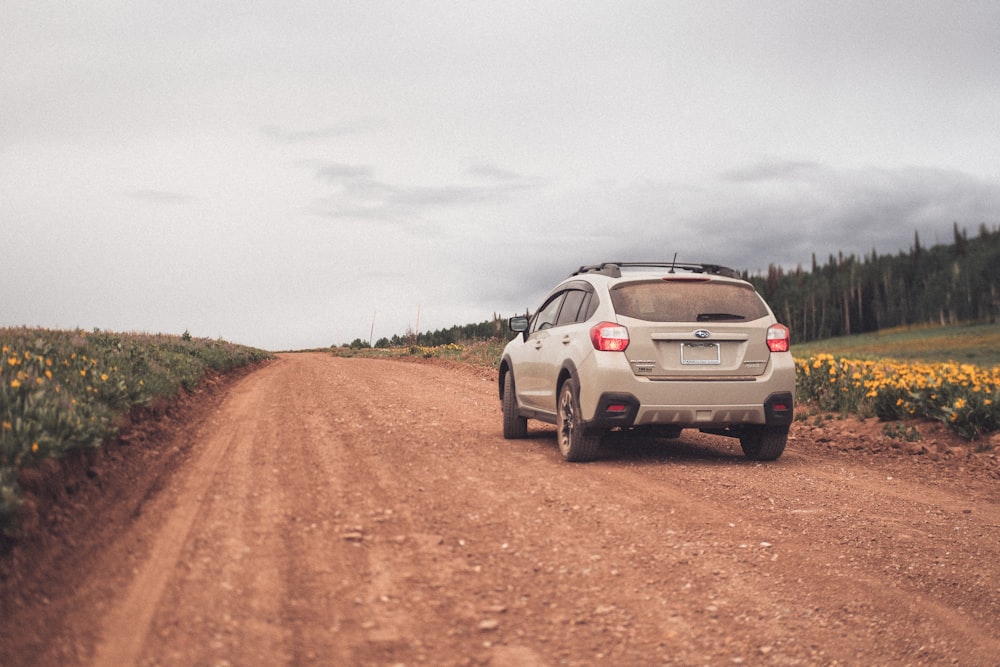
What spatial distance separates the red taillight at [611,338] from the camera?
7.84 metres

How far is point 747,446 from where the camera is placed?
28.8 ft

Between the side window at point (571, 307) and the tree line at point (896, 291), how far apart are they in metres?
93.7

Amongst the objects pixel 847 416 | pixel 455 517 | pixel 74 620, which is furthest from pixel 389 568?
pixel 847 416

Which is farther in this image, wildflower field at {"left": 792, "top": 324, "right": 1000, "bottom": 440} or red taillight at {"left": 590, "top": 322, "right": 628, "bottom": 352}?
wildflower field at {"left": 792, "top": 324, "right": 1000, "bottom": 440}

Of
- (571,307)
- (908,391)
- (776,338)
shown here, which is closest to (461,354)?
(908,391)

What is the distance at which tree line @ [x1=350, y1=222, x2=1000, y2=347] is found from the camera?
106 meters

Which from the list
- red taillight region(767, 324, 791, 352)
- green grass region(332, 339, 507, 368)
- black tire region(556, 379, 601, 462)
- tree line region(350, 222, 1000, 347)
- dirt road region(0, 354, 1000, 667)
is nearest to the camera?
dirt road region(0, 354, 1000, 667)

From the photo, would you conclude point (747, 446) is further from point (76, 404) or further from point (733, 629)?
point (76, 404)

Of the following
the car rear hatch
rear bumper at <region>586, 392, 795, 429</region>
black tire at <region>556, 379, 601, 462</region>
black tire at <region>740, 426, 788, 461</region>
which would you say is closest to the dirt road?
black tire at <region>556, 379, 601, 462</region>

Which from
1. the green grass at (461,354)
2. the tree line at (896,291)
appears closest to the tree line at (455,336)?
the green grass at (461,354)

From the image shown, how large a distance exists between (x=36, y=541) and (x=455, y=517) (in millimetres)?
2493

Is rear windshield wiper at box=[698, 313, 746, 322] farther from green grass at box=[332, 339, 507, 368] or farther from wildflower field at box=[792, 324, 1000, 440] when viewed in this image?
green grass at box=[332, 339, 507, 368]

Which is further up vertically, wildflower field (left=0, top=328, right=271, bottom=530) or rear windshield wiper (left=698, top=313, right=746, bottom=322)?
rear windshield wiper (left=698, top=313, right=746, bottom=322)

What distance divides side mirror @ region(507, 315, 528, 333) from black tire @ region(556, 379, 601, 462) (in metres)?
1.60
